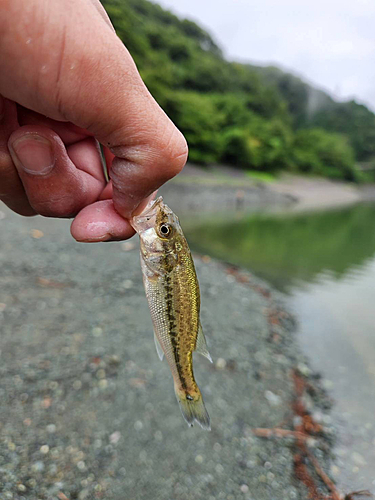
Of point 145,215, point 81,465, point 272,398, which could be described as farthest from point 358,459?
point 145,215

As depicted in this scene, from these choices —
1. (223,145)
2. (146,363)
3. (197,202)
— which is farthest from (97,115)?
(223,145)

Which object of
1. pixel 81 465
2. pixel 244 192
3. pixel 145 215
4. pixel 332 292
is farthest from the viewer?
pixel 244 192

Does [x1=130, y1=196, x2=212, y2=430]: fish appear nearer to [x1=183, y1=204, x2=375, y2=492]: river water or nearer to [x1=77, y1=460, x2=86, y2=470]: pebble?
[x1=77, y1=460, x2=86, y2=470]: pebble

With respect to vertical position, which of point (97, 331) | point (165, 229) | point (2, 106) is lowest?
point (97, 331)

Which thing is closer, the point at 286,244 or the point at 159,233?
the point at 159,233

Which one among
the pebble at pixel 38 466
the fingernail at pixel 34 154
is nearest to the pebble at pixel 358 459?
the pebble at pixel 38 466

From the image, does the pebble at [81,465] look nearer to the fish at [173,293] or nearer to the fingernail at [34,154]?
the fish at [173,293]

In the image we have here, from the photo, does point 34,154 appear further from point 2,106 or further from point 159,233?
point 159,233

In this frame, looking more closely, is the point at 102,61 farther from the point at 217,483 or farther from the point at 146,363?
the point at 146,363
